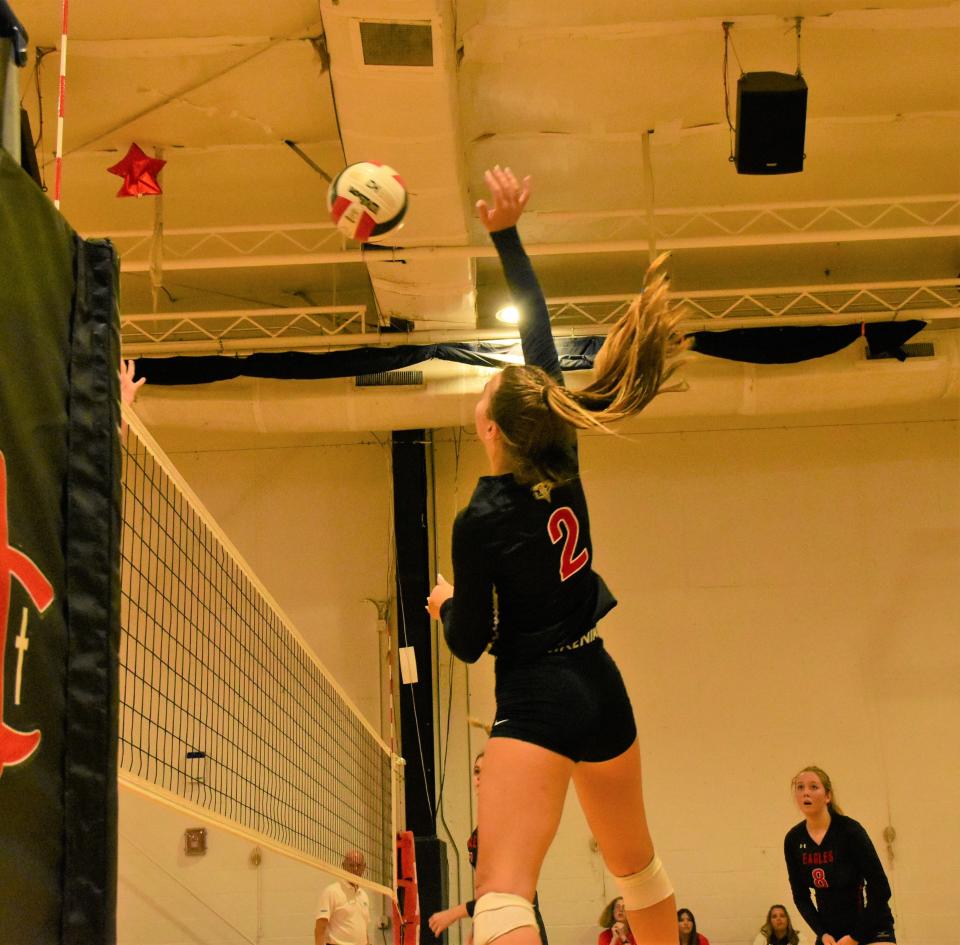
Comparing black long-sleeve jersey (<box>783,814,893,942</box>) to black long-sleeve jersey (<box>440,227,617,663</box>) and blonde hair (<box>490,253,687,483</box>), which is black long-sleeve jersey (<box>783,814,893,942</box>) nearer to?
black long-sleeve jersey (<box>440,227,617,663</box>)

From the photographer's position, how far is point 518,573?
2908mm

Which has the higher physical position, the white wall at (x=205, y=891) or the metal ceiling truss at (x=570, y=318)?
the metal ceiling truss at (x=570, y=318)

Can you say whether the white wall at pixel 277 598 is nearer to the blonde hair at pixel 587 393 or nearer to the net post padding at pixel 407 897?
the net post padding at pixel 407 897

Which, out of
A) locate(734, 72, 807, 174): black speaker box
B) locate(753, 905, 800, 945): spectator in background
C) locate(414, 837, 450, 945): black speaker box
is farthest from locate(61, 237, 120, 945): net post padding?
locate(753, 905, 800, 945): spectator in background

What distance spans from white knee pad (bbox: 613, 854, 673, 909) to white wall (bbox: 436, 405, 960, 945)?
8.65m

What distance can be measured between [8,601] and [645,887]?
7.38 feet

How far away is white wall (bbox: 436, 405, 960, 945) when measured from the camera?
11.5 metres

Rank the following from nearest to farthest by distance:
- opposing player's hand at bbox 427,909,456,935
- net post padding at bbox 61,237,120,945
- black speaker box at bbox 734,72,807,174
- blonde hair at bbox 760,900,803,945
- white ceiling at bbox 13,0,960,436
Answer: net post padding at bbox 61,237,120,945 → black speaker box at bbox 734,72,807,174 → white ceiling at bbox 13,0,960,436 → opposing player's hand at bbox 427,909,456,935 → blonde hair at bbox 760,900,803,945

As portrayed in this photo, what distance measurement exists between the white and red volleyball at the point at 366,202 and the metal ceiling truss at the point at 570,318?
4.82 m

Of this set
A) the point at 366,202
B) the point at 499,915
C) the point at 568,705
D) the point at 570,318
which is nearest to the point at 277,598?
the point at 570,318

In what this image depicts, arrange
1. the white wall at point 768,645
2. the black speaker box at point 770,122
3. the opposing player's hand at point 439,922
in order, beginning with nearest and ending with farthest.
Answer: the black speaker box at point 770,122, the opposing player's hand at point 439,922, the white wall at point 768,645

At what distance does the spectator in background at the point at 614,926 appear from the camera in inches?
408

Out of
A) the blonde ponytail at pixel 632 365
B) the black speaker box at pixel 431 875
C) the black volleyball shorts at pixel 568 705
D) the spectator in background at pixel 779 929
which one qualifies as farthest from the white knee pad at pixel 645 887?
the spectator in background at pixel 779 929

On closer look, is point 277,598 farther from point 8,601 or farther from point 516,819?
point 8,601
